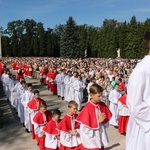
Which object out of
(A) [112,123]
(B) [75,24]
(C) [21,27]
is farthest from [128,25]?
(C) [21,27]

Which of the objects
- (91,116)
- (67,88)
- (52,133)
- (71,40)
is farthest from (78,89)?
(71,40)

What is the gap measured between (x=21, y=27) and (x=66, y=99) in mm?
85329

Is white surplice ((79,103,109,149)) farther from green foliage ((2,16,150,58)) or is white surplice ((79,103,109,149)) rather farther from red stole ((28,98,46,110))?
green foliage ((2,16,150,58))

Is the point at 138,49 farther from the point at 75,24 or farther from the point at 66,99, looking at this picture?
the point at 66,99

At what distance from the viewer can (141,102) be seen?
2.88 meters

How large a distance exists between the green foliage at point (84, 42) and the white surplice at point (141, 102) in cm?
3208

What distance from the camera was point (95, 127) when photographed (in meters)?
5.07

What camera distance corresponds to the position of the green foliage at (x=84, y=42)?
5019cm

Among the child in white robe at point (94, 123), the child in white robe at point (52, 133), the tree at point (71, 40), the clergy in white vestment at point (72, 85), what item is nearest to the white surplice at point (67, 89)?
the clergy in white vestment at point (72, 85)

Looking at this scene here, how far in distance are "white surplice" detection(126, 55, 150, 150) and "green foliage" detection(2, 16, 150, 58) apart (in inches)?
1263

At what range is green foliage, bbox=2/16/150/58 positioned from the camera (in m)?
50.2

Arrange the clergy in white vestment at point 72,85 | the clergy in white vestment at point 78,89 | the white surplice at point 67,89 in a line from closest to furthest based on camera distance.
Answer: the clergy in white vestment at point 78,89, the clergy in white vestment at point 72,85, the white surplice at point 67,89

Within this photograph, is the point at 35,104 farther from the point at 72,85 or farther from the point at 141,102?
the point at 141,102

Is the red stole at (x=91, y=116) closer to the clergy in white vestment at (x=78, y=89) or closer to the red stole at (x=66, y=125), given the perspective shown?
the red stole at (x=66, y=125)
